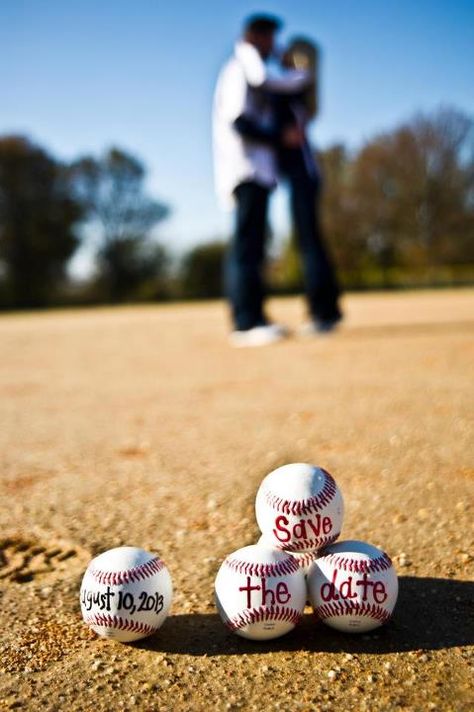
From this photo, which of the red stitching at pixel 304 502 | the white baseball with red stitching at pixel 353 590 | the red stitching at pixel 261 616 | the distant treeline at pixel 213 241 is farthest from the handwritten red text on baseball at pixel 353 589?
the distant treeline at pixel 213 241

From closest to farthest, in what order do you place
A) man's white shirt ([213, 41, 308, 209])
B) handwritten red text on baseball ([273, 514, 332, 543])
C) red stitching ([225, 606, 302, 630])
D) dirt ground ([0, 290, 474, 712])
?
dirt ground ([0, 290, 474, 712])
red stitching ([225, 606, 302, 630])
handwritten red text on baseball ([273, 514, 332, 543])
man's white shirt ([213, 41, 308, 209])

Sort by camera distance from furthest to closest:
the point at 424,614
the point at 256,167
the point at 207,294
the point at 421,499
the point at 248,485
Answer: the point at 207,294 → the point at 256,167 → the point at 248,485 → the point at 421,499 → the point at 424,614

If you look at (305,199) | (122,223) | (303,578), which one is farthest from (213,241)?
(303,578)

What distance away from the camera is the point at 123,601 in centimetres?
193

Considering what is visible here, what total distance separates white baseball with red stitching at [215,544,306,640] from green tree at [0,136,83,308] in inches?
1307

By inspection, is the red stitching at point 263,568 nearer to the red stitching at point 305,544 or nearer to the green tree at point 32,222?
the red stitching at point 305,544

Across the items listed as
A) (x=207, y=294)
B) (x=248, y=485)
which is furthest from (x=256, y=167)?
(x=207, y=294)

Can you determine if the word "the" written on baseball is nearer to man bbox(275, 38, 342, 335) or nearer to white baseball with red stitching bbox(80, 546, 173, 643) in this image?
white baseball with red stitching bbox(80, 546, 173, 643)

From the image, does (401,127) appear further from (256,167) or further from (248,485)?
(248,485)

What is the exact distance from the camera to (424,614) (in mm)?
2047

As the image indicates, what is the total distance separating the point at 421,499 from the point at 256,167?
479cm

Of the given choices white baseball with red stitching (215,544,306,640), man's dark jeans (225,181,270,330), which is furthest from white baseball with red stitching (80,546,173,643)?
man's dark jeans (225,181,270,330)

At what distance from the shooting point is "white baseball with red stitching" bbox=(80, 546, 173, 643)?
1930 millimetres

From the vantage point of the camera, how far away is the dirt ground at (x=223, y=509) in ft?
5.72
